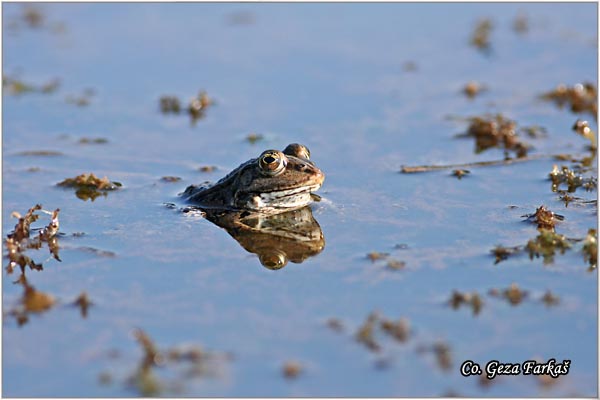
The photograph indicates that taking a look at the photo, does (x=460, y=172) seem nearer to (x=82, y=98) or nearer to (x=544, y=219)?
(x=544, y=219)

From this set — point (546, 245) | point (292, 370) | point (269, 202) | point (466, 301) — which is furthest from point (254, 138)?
point (292, 370)

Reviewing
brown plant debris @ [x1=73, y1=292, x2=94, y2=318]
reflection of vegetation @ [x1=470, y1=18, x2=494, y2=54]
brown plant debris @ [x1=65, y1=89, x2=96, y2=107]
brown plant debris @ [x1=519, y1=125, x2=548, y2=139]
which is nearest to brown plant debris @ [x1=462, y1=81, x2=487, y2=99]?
brown plant debris @ [x1=519, y1=125, x2=548, y2=139]

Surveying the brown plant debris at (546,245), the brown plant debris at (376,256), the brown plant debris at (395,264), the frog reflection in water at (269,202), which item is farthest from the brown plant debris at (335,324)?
the brown plant debris at (546,245)

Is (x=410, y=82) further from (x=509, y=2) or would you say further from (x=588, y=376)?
(x=588, y=376)

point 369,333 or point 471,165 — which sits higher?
A: point 471,165

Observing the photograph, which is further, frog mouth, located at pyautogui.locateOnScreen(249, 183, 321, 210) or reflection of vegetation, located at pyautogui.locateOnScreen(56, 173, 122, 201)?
reflection of vegetation, located at pyautogui.locateOnScreen(56, 173, 122, 201)

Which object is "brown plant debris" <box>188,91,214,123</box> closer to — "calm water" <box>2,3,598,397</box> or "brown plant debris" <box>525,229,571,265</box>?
"calm water" <box>2,3,598,397</box>

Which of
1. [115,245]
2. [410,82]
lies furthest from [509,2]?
[115,245]
